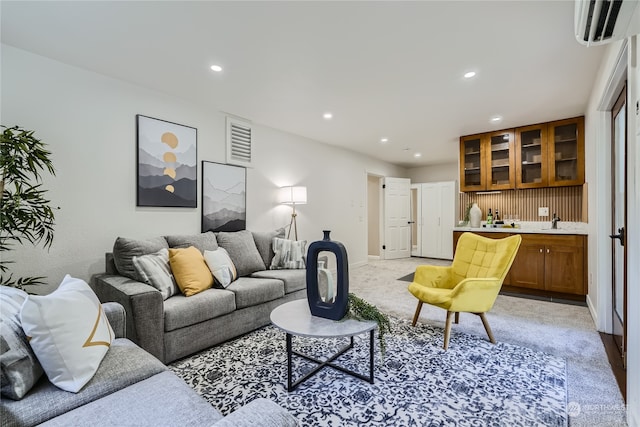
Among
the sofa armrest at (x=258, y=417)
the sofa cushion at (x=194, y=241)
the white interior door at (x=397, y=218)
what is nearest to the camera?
the sofa armrest at (x=258, y=417)

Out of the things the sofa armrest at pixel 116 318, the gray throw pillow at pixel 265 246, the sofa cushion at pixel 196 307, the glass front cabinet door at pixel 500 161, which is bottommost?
the sofa cushion at pixel 196 307

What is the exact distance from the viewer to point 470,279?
2377mm

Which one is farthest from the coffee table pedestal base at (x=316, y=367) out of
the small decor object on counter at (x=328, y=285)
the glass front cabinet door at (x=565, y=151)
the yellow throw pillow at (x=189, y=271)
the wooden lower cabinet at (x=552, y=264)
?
the glass front cabinet door at (x=565, y=151)

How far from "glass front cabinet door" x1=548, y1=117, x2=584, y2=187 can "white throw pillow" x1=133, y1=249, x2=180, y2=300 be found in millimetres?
4894

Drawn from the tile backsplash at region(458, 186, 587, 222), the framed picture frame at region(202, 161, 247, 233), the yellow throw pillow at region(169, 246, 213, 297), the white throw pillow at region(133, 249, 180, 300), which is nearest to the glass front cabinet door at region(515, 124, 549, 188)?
the tile backsplash at region(458, 186, 587, 222)

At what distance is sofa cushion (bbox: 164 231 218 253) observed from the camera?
116 inches

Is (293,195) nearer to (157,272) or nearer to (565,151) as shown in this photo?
(157,272)

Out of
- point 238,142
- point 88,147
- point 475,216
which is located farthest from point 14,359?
point 475,216

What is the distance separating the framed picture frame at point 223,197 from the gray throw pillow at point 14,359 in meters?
2.41

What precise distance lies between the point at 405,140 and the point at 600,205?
299 cm

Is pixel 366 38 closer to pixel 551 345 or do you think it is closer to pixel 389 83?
pixel 389 83

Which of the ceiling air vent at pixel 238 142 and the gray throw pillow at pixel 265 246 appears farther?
the ceiling air vent at pixel 238 142

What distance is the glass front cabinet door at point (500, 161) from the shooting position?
452cm

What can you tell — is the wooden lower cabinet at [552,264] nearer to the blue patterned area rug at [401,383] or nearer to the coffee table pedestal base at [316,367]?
the blue patterned area rug at [401,383]
